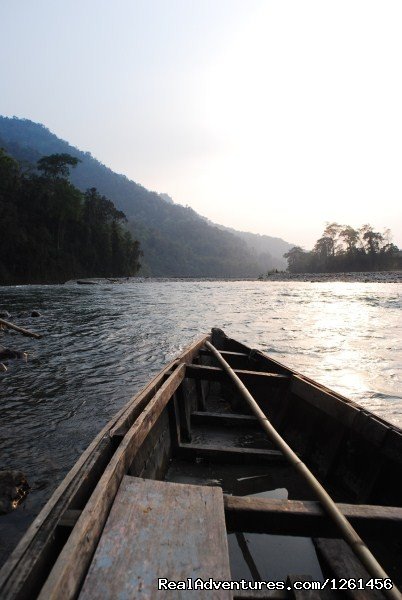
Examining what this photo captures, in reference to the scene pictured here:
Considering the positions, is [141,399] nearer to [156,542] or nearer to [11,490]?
[11,490]

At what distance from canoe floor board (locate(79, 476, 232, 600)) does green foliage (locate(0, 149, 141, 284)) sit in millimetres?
59970

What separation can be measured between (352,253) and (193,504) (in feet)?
357

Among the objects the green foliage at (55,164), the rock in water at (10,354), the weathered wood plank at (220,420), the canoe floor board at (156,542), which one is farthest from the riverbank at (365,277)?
the canoe floor board at (156,542)

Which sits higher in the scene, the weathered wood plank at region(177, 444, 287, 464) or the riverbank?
the riverbank

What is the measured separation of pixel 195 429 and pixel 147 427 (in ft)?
7.70

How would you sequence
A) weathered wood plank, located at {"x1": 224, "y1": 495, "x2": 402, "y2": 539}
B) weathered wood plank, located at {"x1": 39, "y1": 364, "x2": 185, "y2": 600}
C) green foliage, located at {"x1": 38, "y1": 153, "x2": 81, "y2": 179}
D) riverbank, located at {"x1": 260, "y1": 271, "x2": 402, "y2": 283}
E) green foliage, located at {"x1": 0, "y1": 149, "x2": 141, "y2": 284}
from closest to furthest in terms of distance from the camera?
weathered wood plank, located at {"x1": 39, "y1": 364, "x2": 185, "y2": 600} < weathered wood plank, located at {"x1": 224, "y1": 495, "x2": 402, "y2": 539} < green foliage, located at {"x1": 0, "y1": 149, "x2": 141, "y2": 284} < riverbank, located at {"x1": 260, "y1": 271, "x2": 402, "y2": 283} < green foliage, located at {"x1": 38, "y1": 153, "x2": 81, "y2": 179}

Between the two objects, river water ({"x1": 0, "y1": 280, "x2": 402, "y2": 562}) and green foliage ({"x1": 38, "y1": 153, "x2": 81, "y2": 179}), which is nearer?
river water ({"x1": 0, "y1": 280, "x2": 402, "y2": 562})

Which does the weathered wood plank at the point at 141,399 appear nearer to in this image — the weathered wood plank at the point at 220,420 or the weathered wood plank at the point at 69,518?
the weathered wood plank at the point at 220,420

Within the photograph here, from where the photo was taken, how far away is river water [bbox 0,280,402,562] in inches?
221

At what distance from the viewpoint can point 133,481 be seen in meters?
2.94

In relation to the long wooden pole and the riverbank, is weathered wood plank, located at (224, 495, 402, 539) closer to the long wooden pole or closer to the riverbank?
the long wooden pole

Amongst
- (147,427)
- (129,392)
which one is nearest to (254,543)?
(147,427)

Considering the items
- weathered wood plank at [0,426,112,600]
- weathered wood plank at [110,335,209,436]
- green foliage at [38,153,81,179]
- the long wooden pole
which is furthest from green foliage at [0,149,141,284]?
the long wooden pole

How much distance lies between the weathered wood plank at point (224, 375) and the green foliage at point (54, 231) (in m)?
57.1
